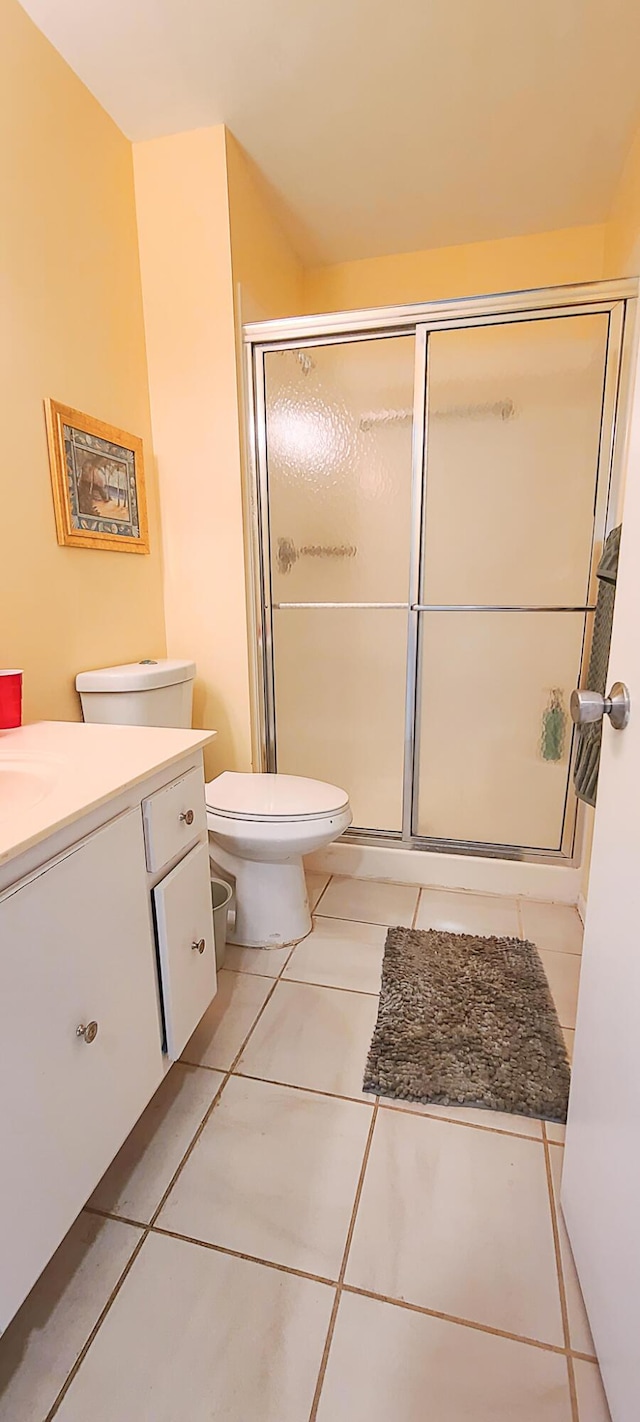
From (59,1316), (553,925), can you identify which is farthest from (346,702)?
(59,1316)

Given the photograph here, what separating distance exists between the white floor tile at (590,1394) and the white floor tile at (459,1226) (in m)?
0.04

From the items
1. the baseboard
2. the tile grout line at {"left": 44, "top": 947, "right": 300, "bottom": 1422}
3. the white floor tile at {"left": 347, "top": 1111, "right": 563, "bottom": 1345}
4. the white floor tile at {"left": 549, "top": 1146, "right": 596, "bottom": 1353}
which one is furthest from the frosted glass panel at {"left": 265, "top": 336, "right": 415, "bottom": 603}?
the white floor tile at {"left": 549, "top": 1146, "right": 596, "bottom": 1353}

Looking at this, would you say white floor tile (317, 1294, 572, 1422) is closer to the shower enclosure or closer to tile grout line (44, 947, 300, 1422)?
tile grout line (44, 947, 300, 1422)

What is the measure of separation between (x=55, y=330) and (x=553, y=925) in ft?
6.93

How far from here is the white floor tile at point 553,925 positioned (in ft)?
5.63

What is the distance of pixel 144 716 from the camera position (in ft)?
5.08

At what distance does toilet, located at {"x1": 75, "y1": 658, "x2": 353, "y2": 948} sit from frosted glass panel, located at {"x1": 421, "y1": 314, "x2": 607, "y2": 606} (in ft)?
2.71

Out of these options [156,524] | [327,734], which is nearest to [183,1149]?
[327,734]

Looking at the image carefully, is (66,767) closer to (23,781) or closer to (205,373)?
(23,781)

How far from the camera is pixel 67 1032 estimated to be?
788 millimetres

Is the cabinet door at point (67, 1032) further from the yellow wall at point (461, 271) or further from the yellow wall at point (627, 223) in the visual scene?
the yellow wall at point (461, 271)

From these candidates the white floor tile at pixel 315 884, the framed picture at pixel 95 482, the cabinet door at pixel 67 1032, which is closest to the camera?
the cabinet door at pixel 67 1032

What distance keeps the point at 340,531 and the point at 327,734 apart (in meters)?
0.73

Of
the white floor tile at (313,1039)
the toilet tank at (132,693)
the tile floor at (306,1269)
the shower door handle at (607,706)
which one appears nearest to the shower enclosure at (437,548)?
the toilet tank at (132,693)
